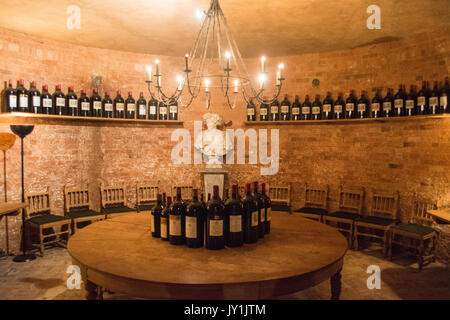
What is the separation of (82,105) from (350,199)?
4.26 metres

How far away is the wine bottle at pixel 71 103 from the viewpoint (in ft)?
15.5

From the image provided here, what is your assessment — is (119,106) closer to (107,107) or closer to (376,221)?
(107,107)

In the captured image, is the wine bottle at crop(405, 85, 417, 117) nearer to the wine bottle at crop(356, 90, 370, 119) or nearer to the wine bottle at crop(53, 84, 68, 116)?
the wine bottle at crop(356, 90, 370, 119)

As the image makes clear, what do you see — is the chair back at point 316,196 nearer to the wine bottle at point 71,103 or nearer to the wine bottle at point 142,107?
the wine bottle at point 142,107

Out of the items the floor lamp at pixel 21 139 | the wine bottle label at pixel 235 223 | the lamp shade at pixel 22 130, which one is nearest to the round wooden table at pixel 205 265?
the wine bottle label at pixel 235 223

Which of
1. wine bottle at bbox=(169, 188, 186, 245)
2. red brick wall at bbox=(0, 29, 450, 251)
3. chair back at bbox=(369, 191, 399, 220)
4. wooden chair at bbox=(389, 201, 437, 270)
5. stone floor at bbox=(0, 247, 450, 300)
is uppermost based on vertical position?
red brick wall at bbox=(0, 29, 450, 251)

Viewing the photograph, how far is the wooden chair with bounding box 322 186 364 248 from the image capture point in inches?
181

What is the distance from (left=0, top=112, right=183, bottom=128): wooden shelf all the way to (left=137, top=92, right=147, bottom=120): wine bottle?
81 mm

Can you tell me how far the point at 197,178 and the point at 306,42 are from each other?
2.79 metres

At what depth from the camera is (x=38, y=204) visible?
4.53m

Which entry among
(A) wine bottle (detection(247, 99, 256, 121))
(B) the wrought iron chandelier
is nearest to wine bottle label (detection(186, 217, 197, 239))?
(B) the wrought iron chandelier
